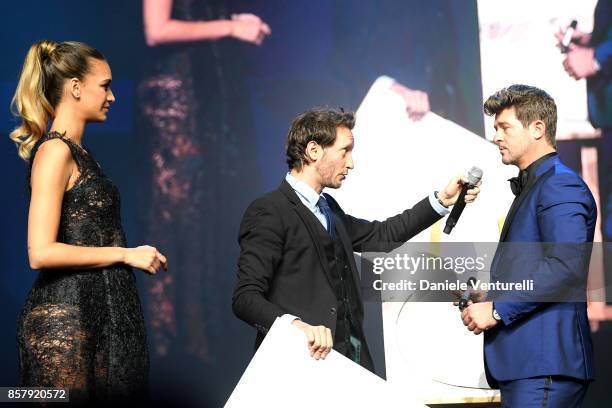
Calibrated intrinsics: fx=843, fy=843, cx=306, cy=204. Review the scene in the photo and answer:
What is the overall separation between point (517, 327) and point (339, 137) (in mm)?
826

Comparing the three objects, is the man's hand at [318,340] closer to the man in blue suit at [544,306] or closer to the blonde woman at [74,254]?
the blonde woman at [74,254]

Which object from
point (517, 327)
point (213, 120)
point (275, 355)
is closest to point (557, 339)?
point (517, 327)

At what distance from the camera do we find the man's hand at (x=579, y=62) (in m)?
3.97

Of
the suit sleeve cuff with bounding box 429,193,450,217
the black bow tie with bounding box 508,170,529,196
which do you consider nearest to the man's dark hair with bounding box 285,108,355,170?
the suit sleeve cuff with bounding box 429,193,450,217

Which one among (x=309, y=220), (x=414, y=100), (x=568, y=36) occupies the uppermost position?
(x=568, y=36)

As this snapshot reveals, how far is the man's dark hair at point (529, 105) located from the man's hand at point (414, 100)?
1253mm

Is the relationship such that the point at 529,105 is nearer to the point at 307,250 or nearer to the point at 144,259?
the point at 307,250

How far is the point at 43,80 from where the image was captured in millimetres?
2285

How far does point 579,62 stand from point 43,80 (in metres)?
2.64

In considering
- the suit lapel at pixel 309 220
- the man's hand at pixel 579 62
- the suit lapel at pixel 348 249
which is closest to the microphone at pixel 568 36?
the man's hand at pixel 579 62

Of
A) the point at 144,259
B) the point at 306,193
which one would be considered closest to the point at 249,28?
the point at 306,193

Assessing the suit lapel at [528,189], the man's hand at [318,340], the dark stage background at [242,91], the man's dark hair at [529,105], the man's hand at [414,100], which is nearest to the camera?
the man's hand at [318,340]

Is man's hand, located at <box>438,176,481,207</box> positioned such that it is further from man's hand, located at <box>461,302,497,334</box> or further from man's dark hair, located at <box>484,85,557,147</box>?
man's hand, located at <box>461,302,497,334</box>

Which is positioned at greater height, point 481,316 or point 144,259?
point 144,259
